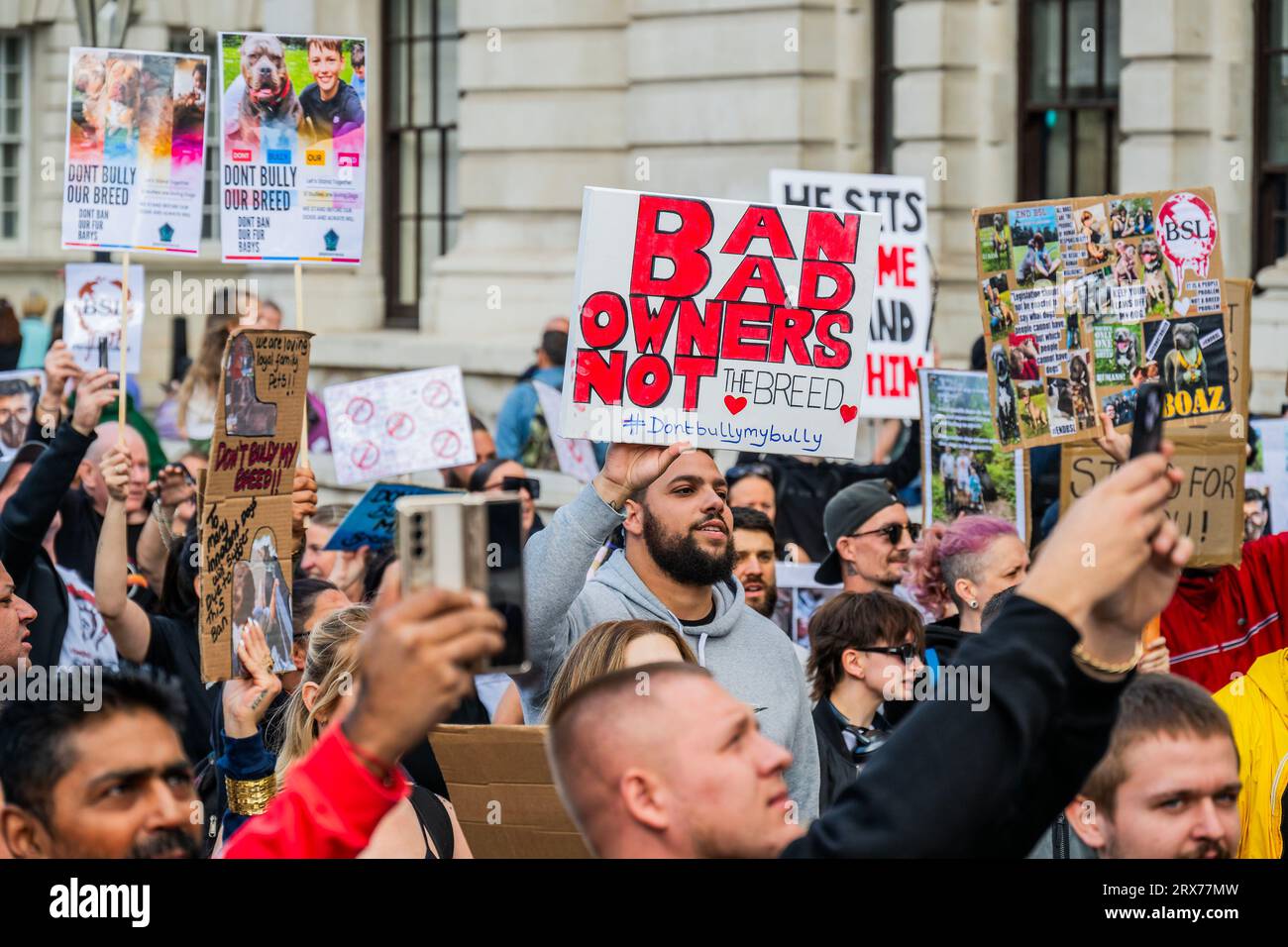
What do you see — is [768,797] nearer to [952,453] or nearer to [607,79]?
[952,453]

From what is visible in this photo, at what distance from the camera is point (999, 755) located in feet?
9.38

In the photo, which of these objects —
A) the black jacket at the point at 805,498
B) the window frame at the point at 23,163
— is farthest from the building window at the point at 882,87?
the window frame at the point at 23,163

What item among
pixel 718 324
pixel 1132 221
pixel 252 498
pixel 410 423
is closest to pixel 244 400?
pixel 252 498

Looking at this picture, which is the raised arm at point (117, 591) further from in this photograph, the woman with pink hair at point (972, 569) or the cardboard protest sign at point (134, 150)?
the woman with pink hair at point (972, 569)

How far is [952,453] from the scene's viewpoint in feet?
28.6

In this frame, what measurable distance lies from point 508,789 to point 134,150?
4.73 metres

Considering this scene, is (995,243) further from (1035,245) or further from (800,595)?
(800,595)

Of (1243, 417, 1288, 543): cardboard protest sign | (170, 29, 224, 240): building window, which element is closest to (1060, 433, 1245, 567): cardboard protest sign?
(1243, 417, 1288, 543): cardboard protest sign

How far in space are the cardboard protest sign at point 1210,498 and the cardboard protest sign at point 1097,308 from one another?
0.21 meters

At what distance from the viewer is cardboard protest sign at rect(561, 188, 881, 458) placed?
585 cm

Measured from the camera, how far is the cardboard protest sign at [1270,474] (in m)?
8.91

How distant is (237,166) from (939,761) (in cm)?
580
